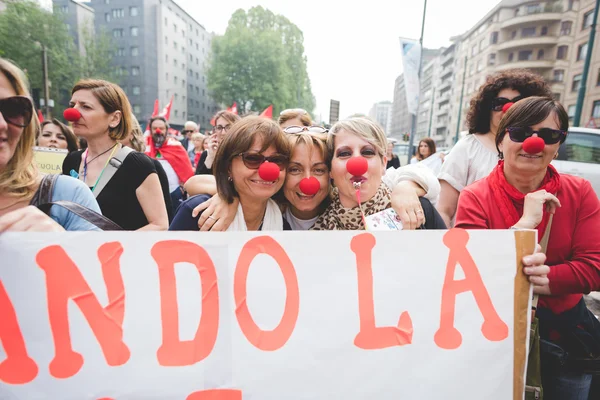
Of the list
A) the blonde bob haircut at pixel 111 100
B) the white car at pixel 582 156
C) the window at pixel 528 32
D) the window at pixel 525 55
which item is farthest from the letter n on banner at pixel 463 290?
the window at pixel 528 32

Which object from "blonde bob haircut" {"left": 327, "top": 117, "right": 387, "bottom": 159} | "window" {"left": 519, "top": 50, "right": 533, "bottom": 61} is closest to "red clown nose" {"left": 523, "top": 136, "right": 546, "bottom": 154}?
"blonde bob haircut" {"left": 327, "top": 117, "right": 387, "bottom": 159}

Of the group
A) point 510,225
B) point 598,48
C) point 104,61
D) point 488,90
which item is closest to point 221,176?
point 510,225

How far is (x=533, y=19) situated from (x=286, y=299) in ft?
140

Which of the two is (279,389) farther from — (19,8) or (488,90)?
(19,8)

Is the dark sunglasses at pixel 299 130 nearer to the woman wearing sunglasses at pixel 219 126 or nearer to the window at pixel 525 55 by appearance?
the woman wearing sunglasses at pixel 219 126

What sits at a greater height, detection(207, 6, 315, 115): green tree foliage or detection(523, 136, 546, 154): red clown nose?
detection(207, 6, 315, 115): green tree foliage

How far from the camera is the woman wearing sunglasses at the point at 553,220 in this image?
1.19 meters

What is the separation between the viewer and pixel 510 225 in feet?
4.13

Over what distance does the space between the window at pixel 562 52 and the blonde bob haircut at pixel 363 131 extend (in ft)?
126

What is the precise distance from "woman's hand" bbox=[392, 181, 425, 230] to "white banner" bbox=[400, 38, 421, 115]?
8477 mm

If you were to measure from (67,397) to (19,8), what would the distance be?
109ft

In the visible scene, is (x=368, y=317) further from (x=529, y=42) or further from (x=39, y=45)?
(x=529, y=42)

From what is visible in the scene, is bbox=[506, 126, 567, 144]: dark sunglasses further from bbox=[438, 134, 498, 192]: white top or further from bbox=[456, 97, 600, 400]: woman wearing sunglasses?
bbox=[438, 134, 498, 192]: white top

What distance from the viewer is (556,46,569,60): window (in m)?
29.4
